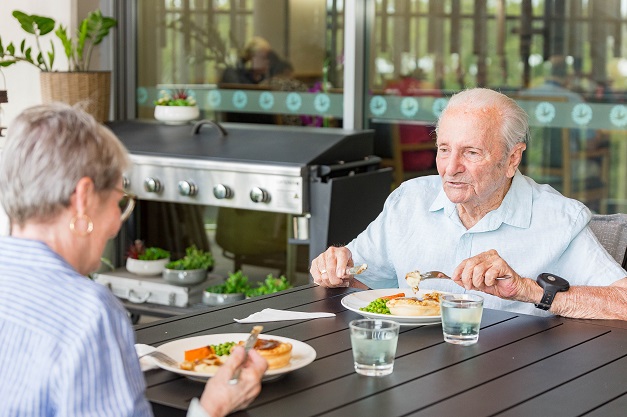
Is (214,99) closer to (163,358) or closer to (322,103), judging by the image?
(322,103)

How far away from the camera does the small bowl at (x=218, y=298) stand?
4.37 metres

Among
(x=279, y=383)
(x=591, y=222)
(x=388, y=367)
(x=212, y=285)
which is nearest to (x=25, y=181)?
(x=279, y=383)

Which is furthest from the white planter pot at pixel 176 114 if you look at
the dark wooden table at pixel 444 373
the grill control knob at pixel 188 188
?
the dark wooden table at pixel 444 373

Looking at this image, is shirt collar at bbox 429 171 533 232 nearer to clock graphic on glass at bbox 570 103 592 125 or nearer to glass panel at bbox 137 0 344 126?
clock graphic on glass at bbox 570 103 592 125

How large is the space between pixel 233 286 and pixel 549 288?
230 cm

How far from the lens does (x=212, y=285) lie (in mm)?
4598

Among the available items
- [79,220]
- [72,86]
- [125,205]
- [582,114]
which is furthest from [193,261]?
[79,220]

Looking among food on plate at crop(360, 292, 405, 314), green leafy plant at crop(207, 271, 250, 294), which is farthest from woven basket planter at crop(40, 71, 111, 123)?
food on plate at crop(360, 292, 405, 314)

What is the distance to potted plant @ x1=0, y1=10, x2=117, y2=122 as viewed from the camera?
4582 mm

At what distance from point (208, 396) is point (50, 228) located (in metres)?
0.35

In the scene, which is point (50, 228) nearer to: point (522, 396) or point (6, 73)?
point (522, 396)

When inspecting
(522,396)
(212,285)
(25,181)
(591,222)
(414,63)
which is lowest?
(212,285)

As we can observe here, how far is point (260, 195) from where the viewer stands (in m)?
4.07

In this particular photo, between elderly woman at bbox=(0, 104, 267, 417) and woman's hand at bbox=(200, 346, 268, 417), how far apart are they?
5.3 inches
